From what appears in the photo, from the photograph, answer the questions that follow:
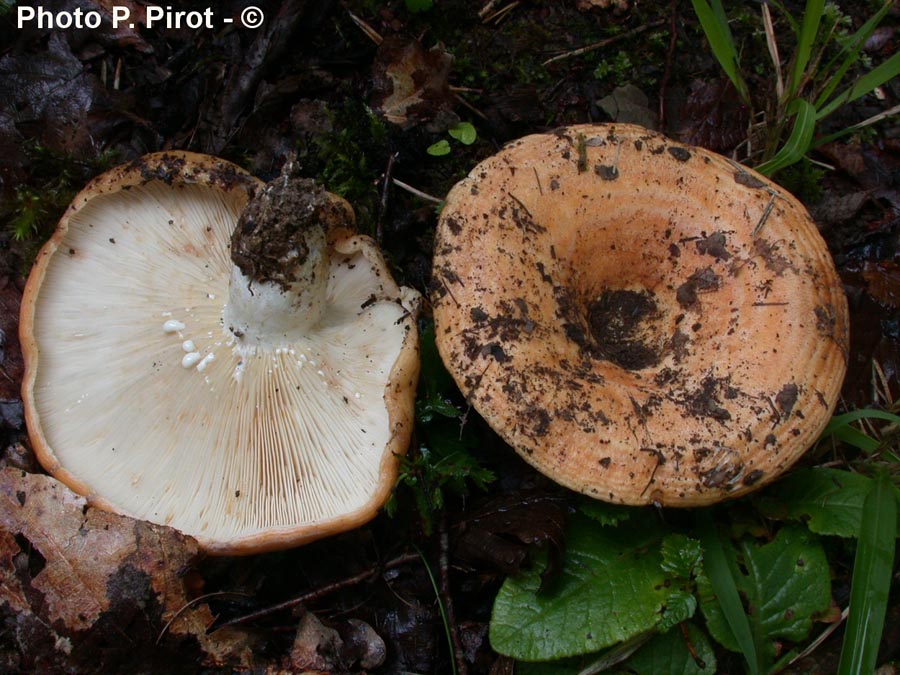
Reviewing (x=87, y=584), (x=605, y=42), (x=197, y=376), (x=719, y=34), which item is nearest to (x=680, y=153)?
(x=719, y=34)

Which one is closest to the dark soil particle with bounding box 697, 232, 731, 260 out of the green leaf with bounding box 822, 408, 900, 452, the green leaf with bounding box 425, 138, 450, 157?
the green leaf with bounding box 822, 408, 900, 452

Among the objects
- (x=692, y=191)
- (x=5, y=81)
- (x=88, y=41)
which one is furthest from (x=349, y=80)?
(x=692, y=191)

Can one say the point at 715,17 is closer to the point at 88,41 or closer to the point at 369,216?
the point at 369,216

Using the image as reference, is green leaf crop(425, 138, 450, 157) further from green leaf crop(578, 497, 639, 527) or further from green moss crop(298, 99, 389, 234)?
green leaf crop(578, 497, 639, 527)

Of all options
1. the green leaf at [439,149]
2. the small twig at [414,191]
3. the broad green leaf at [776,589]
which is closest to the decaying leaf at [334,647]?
the broad green leaf at [776,589]

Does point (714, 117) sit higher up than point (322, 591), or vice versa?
point (714, 117)

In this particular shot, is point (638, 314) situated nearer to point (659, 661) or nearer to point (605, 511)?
point (605, 511)
